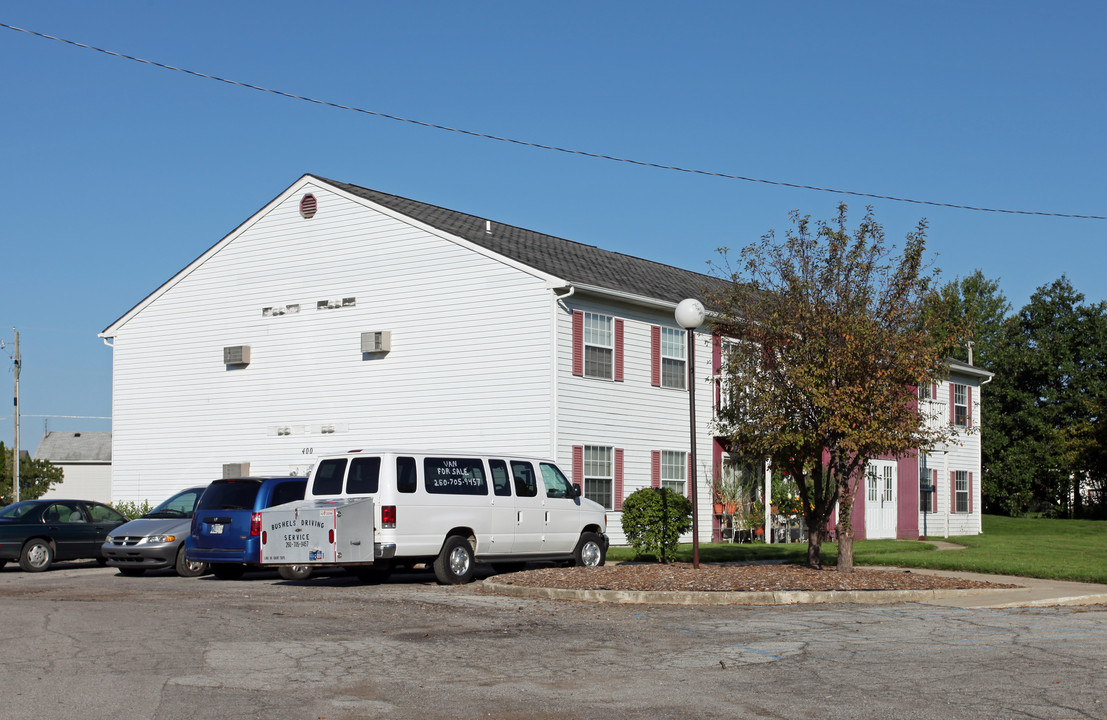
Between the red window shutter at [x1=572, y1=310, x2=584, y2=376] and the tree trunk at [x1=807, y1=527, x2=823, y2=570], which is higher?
the red window shutter at [x1=572, y1=310, x2=584, y2=376]

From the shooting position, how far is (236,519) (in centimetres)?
1853

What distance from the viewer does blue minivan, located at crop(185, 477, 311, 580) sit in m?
18.3

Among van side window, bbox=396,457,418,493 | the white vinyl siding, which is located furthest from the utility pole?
van side window, bbox=396,457,418,493

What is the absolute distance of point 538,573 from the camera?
17094 millimetres

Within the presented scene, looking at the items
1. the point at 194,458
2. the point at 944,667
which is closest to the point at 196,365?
the point at 194,458

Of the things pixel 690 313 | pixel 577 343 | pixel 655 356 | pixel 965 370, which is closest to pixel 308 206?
pixel 577 343

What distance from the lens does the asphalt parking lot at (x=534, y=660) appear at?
792 centimetres

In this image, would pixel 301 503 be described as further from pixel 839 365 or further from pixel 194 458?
pixel 194 458

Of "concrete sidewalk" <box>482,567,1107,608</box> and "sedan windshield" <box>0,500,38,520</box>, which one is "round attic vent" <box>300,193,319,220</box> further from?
"concrete sidewalk" <box>482,567,1107,608</box>

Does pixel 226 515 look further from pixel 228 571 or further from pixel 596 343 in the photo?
pixel 596 343

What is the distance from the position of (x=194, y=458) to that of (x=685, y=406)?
1343 centimetres

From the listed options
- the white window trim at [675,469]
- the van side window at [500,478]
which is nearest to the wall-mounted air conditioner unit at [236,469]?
the white window trim at [675,469]

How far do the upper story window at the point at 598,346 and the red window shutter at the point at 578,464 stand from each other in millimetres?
1676

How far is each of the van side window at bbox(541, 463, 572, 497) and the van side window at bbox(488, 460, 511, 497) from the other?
0.85 metres
